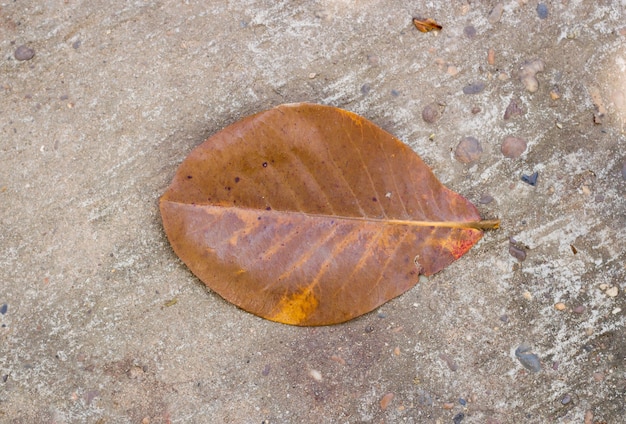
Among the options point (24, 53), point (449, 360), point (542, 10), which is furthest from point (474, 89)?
point (24, 53)

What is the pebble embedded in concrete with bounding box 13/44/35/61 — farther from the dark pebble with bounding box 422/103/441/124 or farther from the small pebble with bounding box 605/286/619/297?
the small pebble with bounding box 605/286/619/297

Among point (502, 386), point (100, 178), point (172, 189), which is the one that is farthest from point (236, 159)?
point (502, 386)

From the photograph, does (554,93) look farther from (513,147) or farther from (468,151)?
(468,151)

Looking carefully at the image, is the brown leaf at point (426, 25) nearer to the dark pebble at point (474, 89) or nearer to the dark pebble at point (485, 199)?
the dark pebble at point (474, 89)

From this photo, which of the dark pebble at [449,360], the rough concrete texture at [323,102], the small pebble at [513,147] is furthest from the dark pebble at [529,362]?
the small pebble at [513,147]

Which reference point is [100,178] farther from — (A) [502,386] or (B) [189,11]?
(A) [502,386]

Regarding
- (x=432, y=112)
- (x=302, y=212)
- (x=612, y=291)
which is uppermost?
(x=432, y=112)
